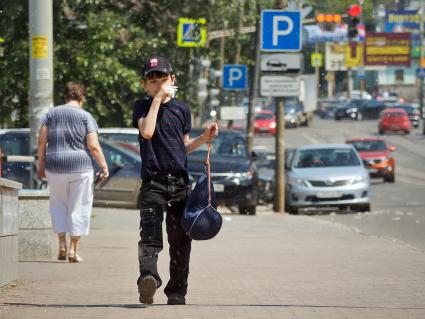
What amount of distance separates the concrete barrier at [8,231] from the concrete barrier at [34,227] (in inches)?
104

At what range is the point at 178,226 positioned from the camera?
28.1ft

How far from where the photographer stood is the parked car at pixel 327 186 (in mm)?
25797

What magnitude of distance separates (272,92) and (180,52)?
7.72ft

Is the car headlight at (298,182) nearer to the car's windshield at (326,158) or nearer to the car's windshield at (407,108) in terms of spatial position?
the car's windshield at (326,158)

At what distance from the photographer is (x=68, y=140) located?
12.3 m

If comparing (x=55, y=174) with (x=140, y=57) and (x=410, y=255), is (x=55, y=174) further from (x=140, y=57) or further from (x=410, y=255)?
(x=140, y=57)

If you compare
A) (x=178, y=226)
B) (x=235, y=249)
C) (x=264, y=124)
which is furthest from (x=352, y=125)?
(x=178, y=226)

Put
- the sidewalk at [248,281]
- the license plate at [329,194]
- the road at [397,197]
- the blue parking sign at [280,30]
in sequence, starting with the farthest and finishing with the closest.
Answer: the license plate at [329,194] → the blue parking sign at [280,30] → the road at [397,197] → the sidewalk at [248,281]

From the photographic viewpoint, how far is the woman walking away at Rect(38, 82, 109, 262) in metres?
12.3

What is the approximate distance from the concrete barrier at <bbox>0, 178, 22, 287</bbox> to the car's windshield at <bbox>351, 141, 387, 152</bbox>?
34704mm

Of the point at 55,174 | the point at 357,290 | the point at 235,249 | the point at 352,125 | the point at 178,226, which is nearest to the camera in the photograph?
the point at 178,226

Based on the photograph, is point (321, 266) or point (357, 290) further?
point (321, 266)

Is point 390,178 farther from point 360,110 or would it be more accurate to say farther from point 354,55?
point 354,55

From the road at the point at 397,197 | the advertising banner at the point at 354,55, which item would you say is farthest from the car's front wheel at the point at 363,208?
the advertising banner at the point at 354,55
